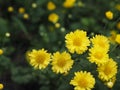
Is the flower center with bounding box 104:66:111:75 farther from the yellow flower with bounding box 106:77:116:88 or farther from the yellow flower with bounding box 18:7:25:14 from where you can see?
the yellow flower with bounding box 18:7:25:14

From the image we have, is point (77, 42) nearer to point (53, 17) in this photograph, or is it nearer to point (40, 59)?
point (40, 59)

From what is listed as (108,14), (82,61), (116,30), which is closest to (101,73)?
(82,61)

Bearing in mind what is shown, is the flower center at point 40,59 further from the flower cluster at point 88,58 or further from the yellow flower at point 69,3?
the yellow flower at point 69,3

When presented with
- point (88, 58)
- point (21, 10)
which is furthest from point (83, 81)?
point (21, 10)

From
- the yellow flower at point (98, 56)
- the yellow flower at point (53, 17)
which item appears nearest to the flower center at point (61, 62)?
the yellow flower at point (98, 56)

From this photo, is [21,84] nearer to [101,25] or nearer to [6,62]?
[6,62]

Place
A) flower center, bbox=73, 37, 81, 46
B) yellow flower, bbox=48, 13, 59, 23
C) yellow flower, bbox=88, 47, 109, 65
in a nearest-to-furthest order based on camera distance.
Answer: yellow flower, bbox=88, 47, 109, 65
flower center, bbox=73, 37, 81, 46
yellow flower, bbox=48, 13, 59, 23

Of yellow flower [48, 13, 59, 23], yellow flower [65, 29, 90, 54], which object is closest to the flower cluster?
yellow flower [65, 29, 90, 54]
